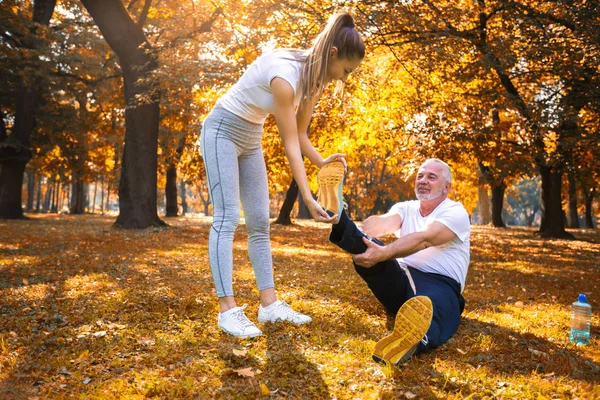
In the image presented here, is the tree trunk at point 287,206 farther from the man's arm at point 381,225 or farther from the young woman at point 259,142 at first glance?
the young woman at point 259,142

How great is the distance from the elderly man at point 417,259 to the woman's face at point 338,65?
68 centimetres

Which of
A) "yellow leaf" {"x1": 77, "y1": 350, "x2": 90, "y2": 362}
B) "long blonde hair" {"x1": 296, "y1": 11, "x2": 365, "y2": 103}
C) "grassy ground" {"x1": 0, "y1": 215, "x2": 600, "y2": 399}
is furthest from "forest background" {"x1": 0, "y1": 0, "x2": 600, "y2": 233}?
"yellow leaf" {"x1": 77, "y1": 350, "x2": 90, "y2": 362}

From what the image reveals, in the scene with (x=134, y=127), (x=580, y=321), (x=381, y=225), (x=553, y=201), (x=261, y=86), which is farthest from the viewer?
(x=553, y=201)

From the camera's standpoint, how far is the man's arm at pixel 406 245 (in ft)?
11.5

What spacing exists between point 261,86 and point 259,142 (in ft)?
1.76

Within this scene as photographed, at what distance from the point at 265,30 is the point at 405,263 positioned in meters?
9.49

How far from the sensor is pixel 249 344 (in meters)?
3.35

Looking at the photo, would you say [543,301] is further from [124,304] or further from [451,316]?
[124,304]

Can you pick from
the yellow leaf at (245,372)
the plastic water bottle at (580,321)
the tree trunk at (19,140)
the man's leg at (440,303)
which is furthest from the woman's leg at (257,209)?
the tree trunk at (19,140)

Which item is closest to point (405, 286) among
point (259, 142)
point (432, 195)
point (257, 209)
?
point (432, 195)

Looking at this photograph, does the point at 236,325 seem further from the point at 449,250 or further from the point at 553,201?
the point at 553,201

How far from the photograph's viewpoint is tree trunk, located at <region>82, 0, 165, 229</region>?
13648 millimetres

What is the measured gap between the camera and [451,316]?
3.71 m

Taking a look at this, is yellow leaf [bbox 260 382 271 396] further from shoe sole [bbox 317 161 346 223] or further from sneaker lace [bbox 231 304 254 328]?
shoe sole [bbox 317 161 346 223]
